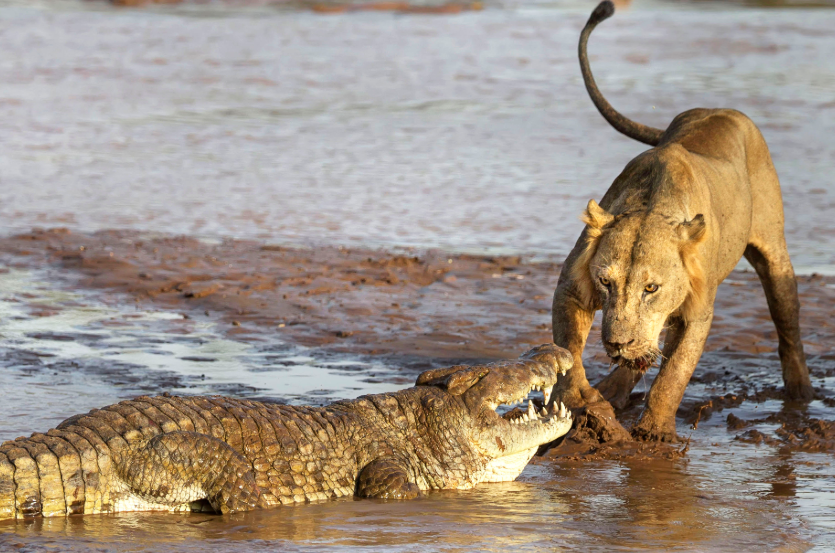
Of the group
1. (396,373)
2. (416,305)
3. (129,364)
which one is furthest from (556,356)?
(416,305)

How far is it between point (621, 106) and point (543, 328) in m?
11.3

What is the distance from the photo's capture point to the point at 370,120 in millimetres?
19547

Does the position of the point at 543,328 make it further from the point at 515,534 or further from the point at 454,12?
the point at 454,12

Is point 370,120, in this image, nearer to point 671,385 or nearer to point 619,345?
point 671,385

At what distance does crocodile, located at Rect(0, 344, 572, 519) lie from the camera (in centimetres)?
527

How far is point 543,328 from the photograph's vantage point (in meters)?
9.42

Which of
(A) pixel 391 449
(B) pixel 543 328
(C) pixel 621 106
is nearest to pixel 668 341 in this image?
(A) pixel 391 449

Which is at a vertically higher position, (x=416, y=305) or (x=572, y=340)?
(x=572, y=340)

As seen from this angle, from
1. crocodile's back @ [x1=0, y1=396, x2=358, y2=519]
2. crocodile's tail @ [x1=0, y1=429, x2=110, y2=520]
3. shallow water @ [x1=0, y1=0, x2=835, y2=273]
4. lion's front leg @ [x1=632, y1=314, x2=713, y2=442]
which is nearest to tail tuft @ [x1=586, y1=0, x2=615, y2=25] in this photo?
lion's front leg @ [x1=632, y1=314, x2=713, y2=442]

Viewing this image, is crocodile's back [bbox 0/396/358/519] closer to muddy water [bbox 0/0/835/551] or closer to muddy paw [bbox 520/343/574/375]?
muddy water [bbox 0/0/835/551]

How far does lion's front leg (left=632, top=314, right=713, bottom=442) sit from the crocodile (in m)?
0.73

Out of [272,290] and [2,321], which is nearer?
[2,321]

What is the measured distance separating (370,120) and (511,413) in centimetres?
1362

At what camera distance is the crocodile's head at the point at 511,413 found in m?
6.15
